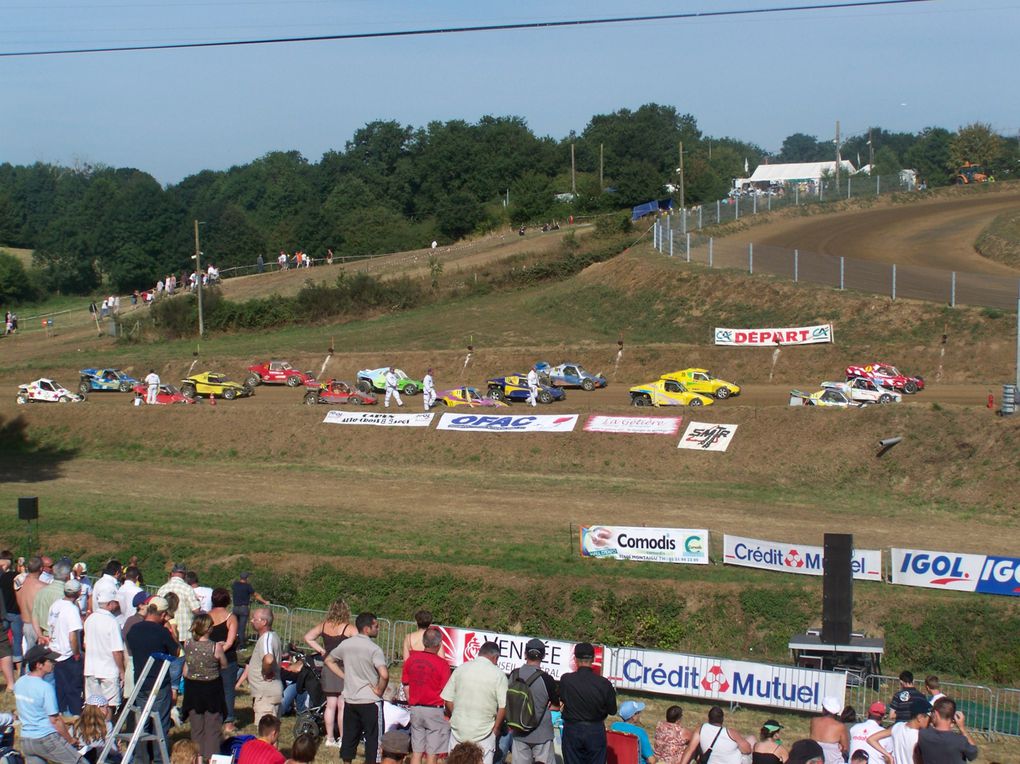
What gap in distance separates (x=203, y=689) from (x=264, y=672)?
0.89 m

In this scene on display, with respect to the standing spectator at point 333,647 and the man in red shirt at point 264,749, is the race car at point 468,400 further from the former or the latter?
the man in red shirt at point 264,749

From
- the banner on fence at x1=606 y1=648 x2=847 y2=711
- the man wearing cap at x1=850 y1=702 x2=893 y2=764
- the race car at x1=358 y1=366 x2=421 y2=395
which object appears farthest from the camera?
the race car at x1=358 y1=366 x2=421 y2=395

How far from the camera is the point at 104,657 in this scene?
12.0 m

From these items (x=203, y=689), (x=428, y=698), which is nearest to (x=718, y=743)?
(x=428, y=698)

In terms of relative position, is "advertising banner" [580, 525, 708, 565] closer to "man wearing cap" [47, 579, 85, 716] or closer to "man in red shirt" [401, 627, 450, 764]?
"man wearing cap" [47, 579, 85, 716]

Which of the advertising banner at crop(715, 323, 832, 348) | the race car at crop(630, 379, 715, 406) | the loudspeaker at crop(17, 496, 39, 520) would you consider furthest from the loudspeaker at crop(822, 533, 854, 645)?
the advertising banner at crop(715, 323, 832, 348)

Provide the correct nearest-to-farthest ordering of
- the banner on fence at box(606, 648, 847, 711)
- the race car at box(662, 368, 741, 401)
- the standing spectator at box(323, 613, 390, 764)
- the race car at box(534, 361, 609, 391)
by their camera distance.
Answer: the standing spectator at box(323, 613, 390, 764), the banner on fence at box(606, 648, 847, 711), the race car at box(662, 368, 741, 401), the race car at box(534, 361, 609, 391)

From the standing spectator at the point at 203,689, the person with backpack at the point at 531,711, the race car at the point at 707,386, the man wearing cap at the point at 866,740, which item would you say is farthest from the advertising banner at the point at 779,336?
the standing spectator at the point at 203,689

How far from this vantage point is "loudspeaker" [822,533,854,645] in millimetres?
19766

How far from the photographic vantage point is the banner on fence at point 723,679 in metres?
16.6

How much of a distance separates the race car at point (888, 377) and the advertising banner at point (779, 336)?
538 cm

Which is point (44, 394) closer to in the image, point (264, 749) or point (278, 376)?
point (278, 376)

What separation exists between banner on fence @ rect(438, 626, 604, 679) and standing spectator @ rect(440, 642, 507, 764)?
7336 mm

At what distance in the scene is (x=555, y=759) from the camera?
36.0 ft
